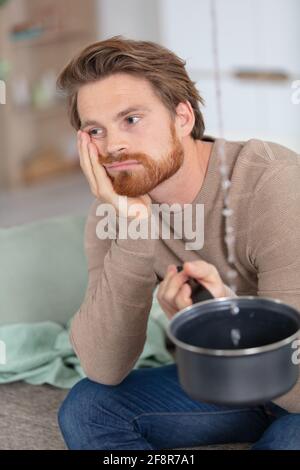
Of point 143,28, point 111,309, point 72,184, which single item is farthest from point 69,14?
point 111,309

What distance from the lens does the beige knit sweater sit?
126cm

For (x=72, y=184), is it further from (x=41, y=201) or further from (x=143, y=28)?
(x=143, y=28)

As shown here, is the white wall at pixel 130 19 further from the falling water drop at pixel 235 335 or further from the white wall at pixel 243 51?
the falling water drop at pixel 235 335

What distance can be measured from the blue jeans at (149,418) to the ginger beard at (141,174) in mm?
383

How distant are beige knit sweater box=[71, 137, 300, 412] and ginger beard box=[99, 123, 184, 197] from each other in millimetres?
85

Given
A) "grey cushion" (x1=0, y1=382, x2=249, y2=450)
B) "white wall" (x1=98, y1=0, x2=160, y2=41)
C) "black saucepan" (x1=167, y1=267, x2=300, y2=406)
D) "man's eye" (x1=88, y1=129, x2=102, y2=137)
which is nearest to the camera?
"black saucepan" (x1=167, y1=267, x2=300, y2=406)

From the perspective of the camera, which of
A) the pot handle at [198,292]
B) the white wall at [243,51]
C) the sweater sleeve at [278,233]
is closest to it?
the pot handle at [198,292]

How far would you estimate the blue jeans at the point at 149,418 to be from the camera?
138 centimetres

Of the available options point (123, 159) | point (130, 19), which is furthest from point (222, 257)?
point (130, 19)

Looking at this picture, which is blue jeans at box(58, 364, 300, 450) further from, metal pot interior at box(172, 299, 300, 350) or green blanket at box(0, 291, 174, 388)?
metal pot interior at box(172, 299, 300, 350)

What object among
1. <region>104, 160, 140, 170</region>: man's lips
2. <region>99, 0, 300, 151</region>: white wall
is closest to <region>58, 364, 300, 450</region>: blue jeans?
<region>104, 160, 140, 170</region>: man's lips

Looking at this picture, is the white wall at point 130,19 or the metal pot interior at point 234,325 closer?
the metal pot interior at point 234,325

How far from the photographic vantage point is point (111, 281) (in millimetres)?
1353

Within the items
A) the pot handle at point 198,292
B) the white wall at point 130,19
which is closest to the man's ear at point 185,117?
the pot handle at point 198,292
